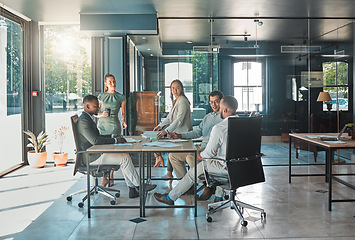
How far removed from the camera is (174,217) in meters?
4.29

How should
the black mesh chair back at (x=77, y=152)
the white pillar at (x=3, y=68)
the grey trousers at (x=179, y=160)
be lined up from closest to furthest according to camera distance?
the black mesh chair back at (x=77, y=152), the grey trousers at (x=179, y=160), the white pillar at (x=3, y=68)

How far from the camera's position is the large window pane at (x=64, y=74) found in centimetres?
801

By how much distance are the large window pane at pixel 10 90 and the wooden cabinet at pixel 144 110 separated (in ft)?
7.13

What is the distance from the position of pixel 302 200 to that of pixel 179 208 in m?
1.63

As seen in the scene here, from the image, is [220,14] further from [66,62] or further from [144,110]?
[66,62]

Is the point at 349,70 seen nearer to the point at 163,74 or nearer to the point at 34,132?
the point at 163,74

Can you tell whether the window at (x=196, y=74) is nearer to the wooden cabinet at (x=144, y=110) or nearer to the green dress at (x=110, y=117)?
the wooden cabinet at (x=144, y=110)

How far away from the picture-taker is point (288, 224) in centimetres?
405

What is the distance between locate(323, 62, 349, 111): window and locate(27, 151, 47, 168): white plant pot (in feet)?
18.5

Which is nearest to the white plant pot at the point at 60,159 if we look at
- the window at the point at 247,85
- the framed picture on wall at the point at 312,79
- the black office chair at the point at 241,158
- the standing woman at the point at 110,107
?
the standing woman at the point at 110,107

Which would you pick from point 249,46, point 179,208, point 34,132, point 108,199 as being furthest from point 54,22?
point 179,208

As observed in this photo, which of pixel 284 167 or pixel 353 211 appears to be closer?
pixel 353 211

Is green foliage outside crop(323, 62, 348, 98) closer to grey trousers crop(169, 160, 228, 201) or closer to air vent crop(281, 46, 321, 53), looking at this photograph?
air vent crop(281, 46, 321, 53)

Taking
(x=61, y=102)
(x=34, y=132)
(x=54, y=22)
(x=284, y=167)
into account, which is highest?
(x=54, y=22)
